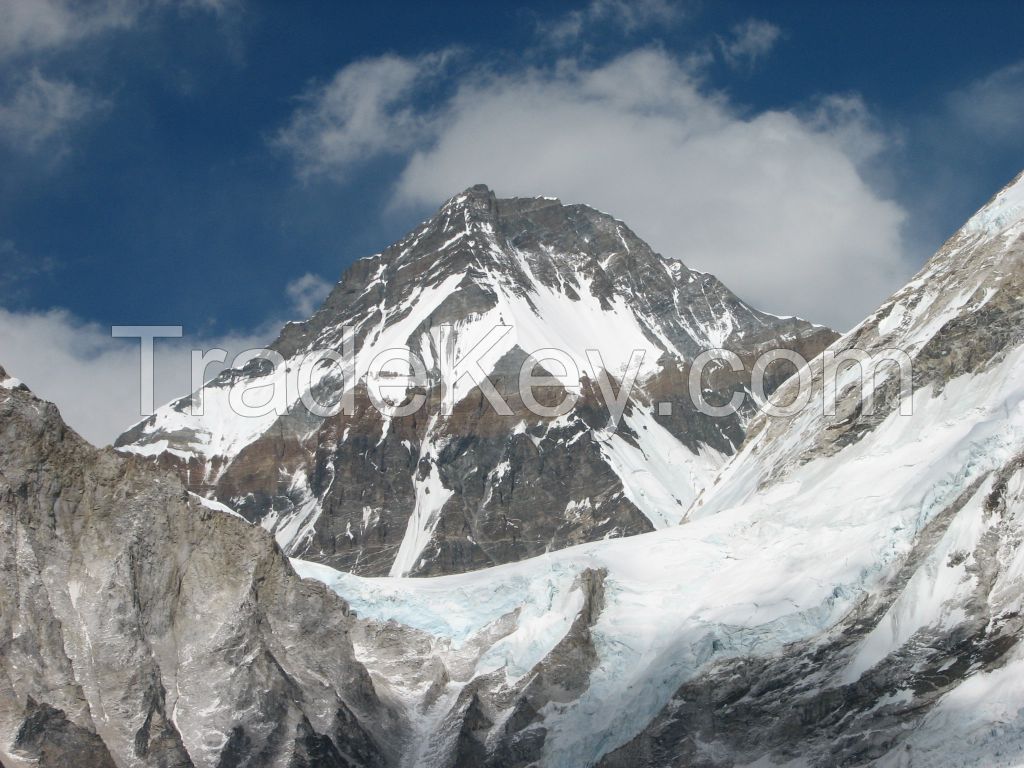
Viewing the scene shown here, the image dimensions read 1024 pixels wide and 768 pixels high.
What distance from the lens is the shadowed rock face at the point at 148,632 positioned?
61156mm

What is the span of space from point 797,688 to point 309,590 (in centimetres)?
2293

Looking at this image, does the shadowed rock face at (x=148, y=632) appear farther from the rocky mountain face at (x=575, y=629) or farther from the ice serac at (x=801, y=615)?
the ice serac at (x=801, y=615)

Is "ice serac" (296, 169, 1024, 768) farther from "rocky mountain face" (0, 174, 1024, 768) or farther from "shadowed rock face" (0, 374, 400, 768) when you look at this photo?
"shadowed rock face" (0, 374, 400, 768)

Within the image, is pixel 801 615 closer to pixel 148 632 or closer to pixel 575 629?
pixel 575 629

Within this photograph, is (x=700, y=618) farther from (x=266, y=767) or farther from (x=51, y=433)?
(x=51, y=433)

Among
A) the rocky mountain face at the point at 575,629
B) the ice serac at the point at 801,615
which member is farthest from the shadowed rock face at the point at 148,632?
the ice serac at the point at 801,615

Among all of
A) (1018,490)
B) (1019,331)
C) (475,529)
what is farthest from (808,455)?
(475,529)

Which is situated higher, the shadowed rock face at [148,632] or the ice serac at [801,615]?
the shadowed rock face at [148,632]

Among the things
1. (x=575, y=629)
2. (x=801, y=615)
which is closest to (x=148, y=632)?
(x=575, y=629)

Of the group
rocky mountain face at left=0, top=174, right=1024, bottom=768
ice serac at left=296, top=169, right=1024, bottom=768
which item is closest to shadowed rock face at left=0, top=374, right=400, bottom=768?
rocky mountain face at left=0, top=174, right=1024, bottom=768

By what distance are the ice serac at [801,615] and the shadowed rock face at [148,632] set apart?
5.63 meters

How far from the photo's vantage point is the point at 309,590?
240ft

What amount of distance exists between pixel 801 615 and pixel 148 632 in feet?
91.7

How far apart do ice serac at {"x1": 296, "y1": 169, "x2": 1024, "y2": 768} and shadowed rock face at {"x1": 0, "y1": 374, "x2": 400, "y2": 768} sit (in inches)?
222
